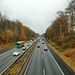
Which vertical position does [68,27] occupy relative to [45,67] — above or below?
above

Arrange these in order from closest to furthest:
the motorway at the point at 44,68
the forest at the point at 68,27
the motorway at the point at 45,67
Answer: the motorway at the point at 44,68 < the motorway at the point at 45,67 < the forest at the point at 68,27

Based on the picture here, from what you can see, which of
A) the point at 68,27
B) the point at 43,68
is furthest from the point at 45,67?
the point at 68,27

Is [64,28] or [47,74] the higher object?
[64,28]

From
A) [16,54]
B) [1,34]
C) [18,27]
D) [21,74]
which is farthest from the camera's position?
[18,27]

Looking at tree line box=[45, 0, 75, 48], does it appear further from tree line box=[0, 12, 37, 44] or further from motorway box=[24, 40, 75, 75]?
tree line box=[0, 12, 37, 44]

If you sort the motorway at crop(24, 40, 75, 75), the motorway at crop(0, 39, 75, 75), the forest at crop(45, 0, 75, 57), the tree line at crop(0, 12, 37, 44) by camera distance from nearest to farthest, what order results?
the motorway at crop(24, 40, 75, 75), the motorway at crop(0, 39, 75, 75), the forest at crop(45, 0, 75, 57), the tree line at crop(0, 12, 37, 44)

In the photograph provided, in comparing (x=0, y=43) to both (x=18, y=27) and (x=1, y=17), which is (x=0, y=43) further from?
(x=18, y=27)

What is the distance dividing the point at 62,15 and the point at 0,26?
131 ft

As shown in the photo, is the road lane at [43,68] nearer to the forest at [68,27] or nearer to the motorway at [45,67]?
the motorway at [45,67]

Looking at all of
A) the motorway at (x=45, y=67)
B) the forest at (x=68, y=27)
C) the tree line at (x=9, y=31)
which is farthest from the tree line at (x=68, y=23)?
the tree line at (x=9, y=31)

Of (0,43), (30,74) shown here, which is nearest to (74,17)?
(30,74)

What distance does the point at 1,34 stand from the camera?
39.0 meters

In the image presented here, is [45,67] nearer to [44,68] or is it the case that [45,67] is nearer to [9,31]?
[44,68]

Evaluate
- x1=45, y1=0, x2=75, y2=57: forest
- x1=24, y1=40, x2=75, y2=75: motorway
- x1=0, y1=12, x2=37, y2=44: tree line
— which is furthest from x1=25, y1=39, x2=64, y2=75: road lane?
x1=0, y1=12, x2=37, y2=44: tree line
